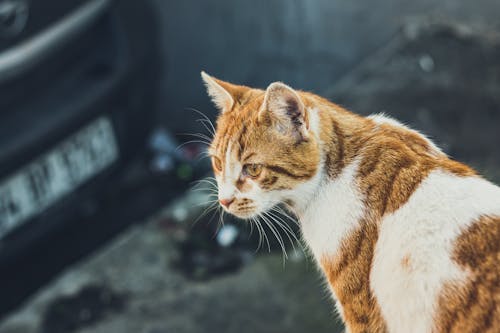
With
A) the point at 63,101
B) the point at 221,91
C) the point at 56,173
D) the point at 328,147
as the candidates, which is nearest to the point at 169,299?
the point at 56,173

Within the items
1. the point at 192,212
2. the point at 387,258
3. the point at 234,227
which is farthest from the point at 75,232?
the point at 387,258

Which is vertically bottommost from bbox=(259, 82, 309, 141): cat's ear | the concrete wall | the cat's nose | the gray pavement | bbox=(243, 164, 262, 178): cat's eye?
the gray pavement

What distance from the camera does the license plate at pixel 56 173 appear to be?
3.25 m

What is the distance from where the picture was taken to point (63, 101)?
3.35m

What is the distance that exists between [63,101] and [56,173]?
1.04 feet

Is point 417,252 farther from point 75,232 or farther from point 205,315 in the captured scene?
point 75,232

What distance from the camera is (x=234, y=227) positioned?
382 cm

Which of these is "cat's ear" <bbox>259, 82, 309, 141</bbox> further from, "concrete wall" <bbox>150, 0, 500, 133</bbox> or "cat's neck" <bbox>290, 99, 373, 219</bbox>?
"concrete wall" <bbox>150, 0, 500, 133</bbox>

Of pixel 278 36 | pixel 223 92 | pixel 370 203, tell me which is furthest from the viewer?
pixel 278 36

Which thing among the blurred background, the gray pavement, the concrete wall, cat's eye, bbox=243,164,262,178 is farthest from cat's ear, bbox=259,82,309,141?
the concrete wall

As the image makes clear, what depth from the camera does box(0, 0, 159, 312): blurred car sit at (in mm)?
3168

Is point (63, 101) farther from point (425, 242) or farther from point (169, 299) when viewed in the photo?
point (425, 242)

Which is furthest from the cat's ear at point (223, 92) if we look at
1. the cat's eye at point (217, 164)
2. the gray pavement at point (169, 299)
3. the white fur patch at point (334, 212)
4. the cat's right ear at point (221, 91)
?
the gray pavement at point (169, 299)

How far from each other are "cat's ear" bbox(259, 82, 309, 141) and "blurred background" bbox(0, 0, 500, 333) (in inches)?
29.7
